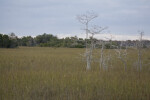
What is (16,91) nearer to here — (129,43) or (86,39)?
(86,39)

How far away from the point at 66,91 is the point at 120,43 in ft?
21.8

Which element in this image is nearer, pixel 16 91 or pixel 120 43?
pixel 16 91

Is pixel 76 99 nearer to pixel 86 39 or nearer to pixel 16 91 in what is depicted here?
pixel 16 91

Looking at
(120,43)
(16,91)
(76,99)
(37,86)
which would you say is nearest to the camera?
(76,99)

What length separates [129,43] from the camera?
1057 cm

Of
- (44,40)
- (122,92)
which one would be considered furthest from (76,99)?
(44,40)

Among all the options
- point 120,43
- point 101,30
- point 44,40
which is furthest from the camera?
point 44,40

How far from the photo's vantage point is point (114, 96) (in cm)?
522

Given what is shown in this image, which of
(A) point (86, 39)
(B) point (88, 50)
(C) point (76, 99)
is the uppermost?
(A) point (86, 39)

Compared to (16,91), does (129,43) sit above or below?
above

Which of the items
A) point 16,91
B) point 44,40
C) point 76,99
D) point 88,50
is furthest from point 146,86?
point 44,40

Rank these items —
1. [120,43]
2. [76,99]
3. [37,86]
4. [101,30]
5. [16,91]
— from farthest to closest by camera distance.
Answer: [120,43], [101,30], [37,86], [16,91], [76,99]

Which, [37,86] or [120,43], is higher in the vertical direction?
[120,43]

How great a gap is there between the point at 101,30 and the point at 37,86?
18.9 ft
